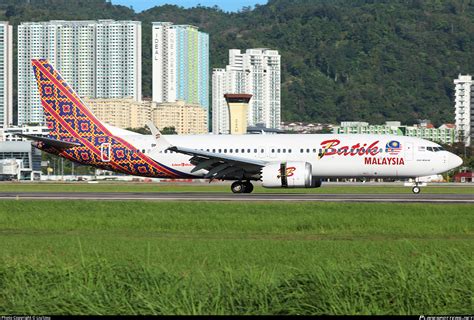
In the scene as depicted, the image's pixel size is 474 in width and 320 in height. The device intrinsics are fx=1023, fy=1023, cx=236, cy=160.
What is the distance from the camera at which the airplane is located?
182ft

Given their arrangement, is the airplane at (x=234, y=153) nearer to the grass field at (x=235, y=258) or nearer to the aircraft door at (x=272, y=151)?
the aircraft door at (x=272, y=151)

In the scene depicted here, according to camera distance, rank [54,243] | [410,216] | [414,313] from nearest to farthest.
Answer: [414,313]
[54,243]
[410,216]

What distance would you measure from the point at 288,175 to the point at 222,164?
15.1 feet

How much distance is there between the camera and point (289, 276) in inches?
752

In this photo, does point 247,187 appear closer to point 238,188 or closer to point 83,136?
point 238,188

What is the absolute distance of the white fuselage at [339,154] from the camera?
55.5 m

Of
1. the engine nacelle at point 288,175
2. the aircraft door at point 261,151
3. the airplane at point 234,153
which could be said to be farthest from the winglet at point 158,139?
the engine nacelle at point 288,175

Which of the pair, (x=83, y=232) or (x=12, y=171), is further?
(x=12, y=171)

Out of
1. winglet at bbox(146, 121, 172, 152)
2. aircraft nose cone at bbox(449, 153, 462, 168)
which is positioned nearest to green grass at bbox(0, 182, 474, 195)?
aircraft nose cone at bbox(449, 153, 462, 168)

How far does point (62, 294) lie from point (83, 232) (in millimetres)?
14708

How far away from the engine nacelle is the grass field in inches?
443

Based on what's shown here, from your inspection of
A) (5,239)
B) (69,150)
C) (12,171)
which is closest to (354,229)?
(5,239)

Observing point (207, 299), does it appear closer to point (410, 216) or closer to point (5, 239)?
point (5, 239)

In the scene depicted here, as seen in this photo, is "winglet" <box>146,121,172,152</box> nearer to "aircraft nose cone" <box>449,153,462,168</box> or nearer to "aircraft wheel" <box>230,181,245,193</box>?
"aircraft wheel" <box>230,181,245,193</box>
